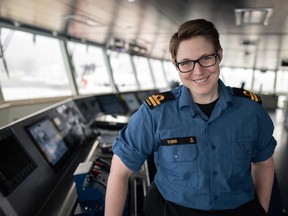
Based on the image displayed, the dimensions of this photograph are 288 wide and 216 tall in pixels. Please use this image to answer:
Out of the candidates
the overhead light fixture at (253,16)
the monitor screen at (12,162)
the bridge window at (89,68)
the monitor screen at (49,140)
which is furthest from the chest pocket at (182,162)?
the bridge window at (89,68)

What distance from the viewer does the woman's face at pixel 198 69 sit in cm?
101

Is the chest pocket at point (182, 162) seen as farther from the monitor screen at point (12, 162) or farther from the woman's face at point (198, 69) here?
the monitor screen at point (12, 162)

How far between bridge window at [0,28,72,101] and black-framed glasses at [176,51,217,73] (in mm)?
4031

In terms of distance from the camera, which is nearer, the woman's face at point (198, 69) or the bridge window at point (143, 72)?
the woman's face at point (198, 69)

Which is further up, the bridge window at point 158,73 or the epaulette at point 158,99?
the epaulette at point 158,99

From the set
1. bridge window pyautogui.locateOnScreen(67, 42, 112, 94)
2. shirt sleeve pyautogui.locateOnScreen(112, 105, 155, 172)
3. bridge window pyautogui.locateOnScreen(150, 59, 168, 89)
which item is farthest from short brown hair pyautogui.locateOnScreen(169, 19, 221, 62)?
bridge window pyautogui.locateOnScreen(150, 59, 168, 89)

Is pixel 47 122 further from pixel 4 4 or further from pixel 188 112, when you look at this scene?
pixel 4 4

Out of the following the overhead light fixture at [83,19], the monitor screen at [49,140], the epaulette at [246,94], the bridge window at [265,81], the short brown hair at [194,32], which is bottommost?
the bridge window at [265,81]

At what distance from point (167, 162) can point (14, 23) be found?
4384 mm

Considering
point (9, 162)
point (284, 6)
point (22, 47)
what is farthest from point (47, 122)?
point (22, 47)

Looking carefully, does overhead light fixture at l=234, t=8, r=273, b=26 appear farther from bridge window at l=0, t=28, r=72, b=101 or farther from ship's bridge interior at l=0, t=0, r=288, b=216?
bridge window at l=0, t=28, r=72, b=101

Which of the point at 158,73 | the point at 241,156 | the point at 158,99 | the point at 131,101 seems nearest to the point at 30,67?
the point at 131,101

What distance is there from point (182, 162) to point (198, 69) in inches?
15.5

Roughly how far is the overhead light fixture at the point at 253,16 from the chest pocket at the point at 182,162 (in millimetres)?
3010
